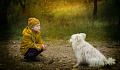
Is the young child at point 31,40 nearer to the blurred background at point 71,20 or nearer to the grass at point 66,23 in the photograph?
the grass at point 66,23

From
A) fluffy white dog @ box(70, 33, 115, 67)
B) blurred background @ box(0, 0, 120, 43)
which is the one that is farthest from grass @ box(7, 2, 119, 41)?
fluffy white dog @ box(70, 33, 115, 67)

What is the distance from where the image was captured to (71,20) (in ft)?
37.9

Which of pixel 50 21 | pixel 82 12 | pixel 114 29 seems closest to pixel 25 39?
pixel 114 29

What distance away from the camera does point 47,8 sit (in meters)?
12.3

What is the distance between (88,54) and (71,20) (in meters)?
7.72

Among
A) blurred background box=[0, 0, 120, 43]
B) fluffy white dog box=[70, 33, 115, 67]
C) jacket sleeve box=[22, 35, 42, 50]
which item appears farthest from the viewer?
blurred background box=[0, 0, 120, 43]

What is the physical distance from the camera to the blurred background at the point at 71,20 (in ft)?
32.0

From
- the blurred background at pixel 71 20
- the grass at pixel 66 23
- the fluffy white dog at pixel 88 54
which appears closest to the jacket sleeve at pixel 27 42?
the fluffy white dog at pixel 88 54

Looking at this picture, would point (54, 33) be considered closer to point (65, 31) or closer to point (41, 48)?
point (65, 31)

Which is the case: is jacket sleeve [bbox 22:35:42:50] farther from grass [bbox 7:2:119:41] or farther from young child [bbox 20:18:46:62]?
grass [bbox 7:2:119:41]

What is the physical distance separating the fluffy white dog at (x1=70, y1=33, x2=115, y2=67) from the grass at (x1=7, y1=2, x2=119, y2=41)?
16.1 ft

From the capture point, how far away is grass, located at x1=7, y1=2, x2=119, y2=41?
988cm

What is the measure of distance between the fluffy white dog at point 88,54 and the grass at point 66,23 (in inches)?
193

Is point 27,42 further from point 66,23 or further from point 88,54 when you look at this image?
point 66,23
